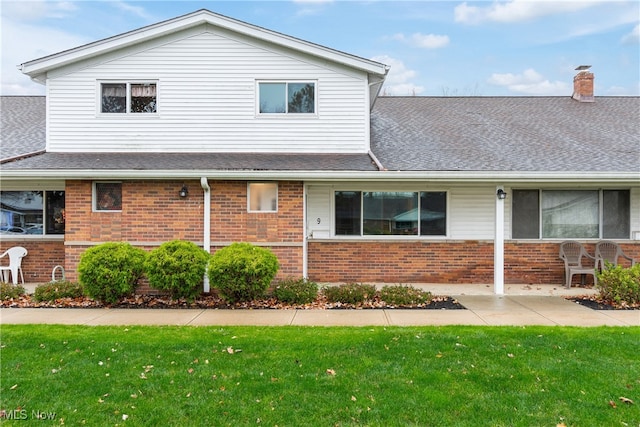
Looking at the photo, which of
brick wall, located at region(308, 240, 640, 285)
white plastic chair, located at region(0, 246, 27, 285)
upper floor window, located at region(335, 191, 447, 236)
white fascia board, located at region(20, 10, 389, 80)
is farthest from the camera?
upper floor window, located at region(335, 191, 447, 236)

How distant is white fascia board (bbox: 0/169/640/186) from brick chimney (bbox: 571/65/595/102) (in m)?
6.88

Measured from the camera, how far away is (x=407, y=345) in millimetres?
5480

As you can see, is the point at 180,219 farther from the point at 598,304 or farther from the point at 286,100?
the point at 598,304

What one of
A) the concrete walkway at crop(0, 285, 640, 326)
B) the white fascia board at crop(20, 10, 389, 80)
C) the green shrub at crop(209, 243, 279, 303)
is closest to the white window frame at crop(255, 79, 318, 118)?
the white fascia board at crop(20, 10, 389, 80)

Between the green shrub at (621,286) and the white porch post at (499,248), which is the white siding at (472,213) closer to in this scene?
the white porch post at (499,248)

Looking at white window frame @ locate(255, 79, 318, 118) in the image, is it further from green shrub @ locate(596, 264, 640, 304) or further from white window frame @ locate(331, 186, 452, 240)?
green shrub @ locate(596, 264, 640, 304)

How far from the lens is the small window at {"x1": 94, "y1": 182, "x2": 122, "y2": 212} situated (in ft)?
30.1

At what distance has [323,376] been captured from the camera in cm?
453

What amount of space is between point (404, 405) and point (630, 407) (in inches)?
81.7

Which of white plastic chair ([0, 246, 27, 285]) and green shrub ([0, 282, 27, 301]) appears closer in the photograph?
green shrub ([0, 282, 27, 301])

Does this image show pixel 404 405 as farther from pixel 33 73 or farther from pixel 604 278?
pixel 33 73

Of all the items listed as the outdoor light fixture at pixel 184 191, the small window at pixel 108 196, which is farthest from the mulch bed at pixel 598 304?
the small window at pixel 108 196

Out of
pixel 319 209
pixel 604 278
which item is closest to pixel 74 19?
pixel 319 209

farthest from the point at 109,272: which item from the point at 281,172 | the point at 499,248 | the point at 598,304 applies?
the point at 598,304
